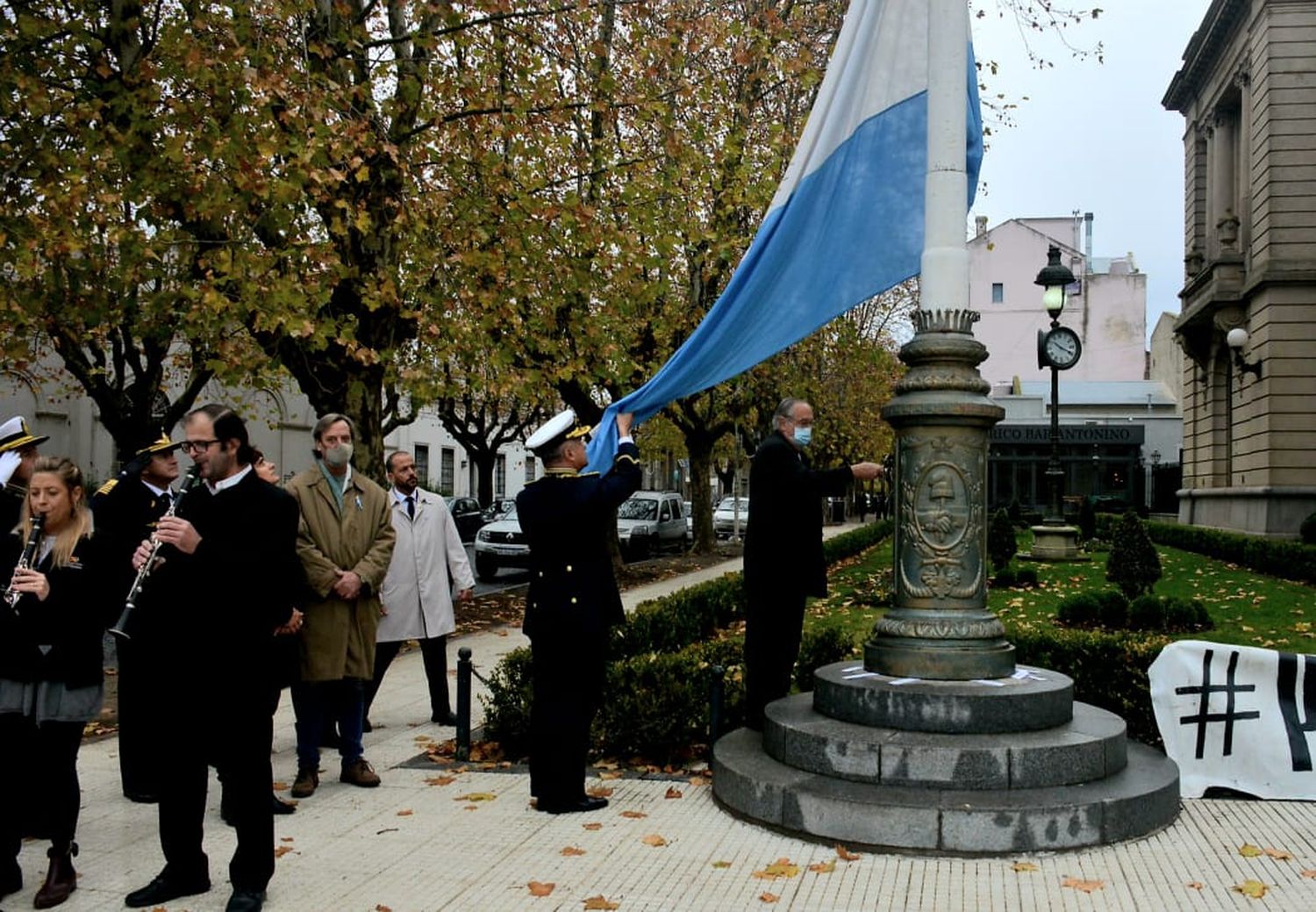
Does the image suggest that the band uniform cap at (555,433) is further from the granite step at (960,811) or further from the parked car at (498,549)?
the parked car at (498,549)

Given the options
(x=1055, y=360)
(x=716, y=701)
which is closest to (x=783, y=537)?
(x=716, y=701)

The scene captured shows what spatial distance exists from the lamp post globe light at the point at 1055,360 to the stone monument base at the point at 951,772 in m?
14.4

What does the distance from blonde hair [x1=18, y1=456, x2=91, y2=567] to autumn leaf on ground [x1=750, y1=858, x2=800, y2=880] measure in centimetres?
343

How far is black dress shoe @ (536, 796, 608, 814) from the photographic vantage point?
20.5 feet

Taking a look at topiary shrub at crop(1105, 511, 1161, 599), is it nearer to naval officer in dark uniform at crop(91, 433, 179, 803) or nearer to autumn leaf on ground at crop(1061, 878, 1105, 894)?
autumn leaf on ground at crop(1061, 878, 1105, 894)

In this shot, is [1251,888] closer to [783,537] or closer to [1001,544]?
[783,537]

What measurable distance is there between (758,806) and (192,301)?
9.39 metres

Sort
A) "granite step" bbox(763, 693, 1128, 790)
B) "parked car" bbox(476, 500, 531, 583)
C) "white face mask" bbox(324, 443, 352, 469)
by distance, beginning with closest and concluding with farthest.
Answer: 1. "granite step" bbox(763, 693, 1128, 790)
2. "white face mask" bbox(324, 443, 352, 469)
3. "parked car" bbox(476, 500, 531, 583)

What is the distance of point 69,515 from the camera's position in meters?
5.07

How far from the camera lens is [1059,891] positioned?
488cm

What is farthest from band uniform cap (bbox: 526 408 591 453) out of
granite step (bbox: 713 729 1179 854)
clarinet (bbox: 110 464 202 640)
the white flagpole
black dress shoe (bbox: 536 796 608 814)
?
the white flagpole

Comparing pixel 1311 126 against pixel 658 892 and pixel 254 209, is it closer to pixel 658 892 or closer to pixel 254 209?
pixel 254 209

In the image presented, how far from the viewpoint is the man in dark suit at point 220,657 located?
4812 millimetres

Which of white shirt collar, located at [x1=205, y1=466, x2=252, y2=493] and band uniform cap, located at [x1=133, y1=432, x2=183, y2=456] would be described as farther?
band uniform cap, located at [x1=133, y1=432, x2=183, y2=456]
